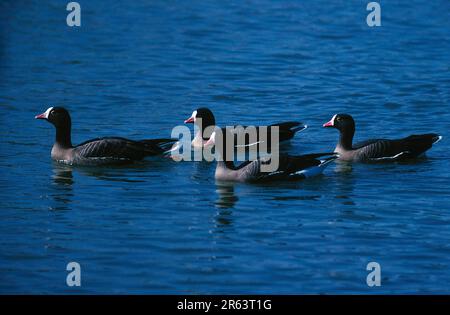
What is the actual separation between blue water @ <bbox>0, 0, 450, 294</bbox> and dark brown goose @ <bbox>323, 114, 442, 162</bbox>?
243mm

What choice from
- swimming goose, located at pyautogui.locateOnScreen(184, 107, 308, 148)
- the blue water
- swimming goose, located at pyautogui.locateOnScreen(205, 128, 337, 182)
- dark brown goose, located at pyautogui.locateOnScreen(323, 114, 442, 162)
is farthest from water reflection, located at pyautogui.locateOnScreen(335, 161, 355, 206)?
swimming goose, located at pyautogui.locateOnScreen(184, 107, 308, 148)

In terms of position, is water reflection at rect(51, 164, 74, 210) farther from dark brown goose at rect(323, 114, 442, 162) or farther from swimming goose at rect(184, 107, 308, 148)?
dark brown goose at rect(323, 114, 442, 162)

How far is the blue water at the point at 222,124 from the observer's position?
13969 mm

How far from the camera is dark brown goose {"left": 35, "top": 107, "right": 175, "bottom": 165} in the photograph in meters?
19.0

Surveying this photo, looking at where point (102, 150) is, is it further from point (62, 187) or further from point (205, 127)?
point (205, 127)

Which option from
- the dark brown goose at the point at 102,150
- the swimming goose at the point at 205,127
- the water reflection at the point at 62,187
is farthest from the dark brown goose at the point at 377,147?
the water reflection at the point at 62,187

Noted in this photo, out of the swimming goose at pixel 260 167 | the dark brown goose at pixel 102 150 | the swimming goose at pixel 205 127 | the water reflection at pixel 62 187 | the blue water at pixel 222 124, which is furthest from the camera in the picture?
the swimming goose at pixel 205 127

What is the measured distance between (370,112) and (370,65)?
4.98 m

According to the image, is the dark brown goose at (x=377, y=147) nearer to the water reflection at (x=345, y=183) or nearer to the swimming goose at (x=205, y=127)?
the water reflection at (x=345, y=183)

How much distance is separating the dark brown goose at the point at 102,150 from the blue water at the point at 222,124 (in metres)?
0.25

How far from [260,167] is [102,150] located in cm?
304

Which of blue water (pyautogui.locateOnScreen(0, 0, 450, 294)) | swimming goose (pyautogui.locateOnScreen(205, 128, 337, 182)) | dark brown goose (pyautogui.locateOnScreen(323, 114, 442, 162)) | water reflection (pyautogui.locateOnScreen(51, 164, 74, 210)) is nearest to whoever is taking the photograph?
blue water (pyautogui.locateOnScreen(0, 0, 450, 294))

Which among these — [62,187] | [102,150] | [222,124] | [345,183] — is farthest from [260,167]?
[222,124]
